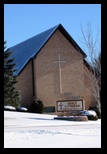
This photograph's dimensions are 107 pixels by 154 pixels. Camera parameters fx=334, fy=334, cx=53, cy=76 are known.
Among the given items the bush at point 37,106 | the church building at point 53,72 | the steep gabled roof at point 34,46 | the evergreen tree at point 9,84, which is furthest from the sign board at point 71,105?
the steep gabled roof at point 34,46

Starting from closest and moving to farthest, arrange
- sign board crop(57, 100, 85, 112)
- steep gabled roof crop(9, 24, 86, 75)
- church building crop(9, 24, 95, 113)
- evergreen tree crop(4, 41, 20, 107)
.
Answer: evergreen tree crop(4, 41, 20, 107) → sign board crop(57, 100, 85, 112) → church building crop(9, 24, 95, 113) → steep gabled roof crop(9, 24, 86, 75)

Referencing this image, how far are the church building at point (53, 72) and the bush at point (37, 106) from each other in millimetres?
1065

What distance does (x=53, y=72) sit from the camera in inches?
1847

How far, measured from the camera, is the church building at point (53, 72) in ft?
151

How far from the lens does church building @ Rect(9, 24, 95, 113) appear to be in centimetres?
4594

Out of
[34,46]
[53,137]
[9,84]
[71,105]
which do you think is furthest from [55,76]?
[53,137]

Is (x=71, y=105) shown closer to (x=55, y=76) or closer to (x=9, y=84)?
(x=9, y=84)

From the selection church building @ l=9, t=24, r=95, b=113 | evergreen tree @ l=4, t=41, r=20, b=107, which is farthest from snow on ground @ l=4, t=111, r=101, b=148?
church building @ l=9, t=24, r=95, b=113

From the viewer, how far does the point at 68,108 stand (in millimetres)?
34406

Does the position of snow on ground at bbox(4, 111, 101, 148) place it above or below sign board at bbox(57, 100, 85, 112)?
below

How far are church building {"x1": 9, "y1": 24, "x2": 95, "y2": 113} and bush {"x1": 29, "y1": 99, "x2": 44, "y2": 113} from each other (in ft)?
3.49

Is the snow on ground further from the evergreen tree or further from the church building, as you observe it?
the church building
